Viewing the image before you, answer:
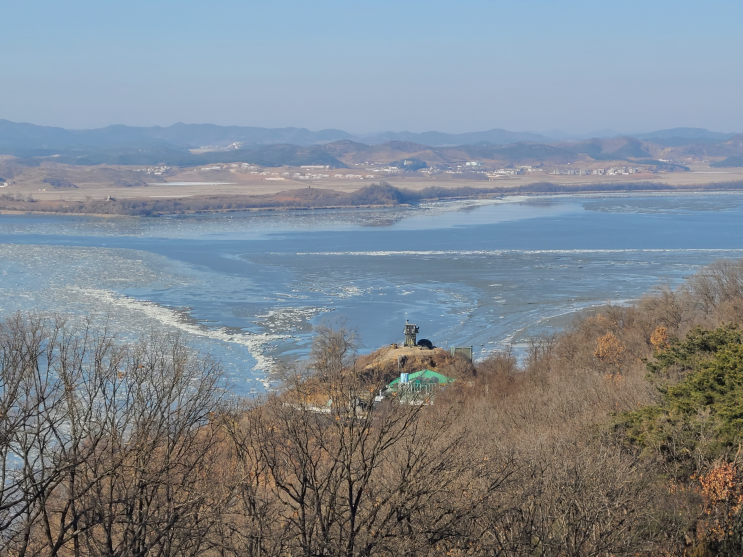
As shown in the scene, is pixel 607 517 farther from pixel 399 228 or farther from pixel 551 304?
pixel 399 228

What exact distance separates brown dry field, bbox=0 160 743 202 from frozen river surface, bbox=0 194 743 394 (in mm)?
26696

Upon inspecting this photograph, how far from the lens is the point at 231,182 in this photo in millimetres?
106875

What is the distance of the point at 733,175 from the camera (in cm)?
11625

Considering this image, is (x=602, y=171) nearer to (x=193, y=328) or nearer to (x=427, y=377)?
(x=193, y=328)

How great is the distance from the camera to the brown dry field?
83562mm

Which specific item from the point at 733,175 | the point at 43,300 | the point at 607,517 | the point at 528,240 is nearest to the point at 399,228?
the point at 528,240

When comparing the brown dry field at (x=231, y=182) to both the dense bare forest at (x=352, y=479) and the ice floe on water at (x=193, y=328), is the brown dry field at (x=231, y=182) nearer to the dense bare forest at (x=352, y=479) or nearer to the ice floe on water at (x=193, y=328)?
the ice floe on water at (x=193, y=328)

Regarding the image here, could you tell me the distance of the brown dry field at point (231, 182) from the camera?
83562mm

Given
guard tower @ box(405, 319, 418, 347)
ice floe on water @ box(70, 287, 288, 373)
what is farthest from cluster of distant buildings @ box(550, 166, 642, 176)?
guard tower @ box(405, 319, 418, 347)

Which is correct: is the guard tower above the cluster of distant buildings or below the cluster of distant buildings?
below

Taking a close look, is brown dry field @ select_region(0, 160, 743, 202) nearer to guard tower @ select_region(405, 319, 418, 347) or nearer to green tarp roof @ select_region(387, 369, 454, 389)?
guard tower @ select_region(405, 319, 418, 347)

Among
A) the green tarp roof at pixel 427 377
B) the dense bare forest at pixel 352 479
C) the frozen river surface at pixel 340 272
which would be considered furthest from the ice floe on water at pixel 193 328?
the dense bare forest at pixel 352 479

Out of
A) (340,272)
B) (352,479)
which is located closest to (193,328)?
(340,272)

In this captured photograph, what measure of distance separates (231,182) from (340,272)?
256 feet
